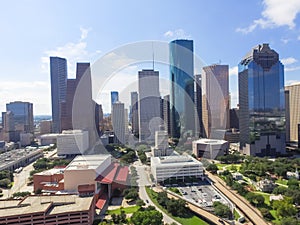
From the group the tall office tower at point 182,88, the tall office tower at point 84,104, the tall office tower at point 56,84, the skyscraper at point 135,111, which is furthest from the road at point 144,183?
the tall office tower at point 56,84

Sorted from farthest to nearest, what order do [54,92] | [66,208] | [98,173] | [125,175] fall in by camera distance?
[54,92], [125,175], [98,173], [66,208]

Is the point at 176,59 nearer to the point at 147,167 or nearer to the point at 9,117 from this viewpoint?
the point at 147,167

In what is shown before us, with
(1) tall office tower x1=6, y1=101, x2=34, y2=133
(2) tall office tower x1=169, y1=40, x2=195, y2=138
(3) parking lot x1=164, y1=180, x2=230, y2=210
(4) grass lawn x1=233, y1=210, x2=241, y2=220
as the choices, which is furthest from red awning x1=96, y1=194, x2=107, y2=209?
(1) tall office tower x1=6, y1=101, x2=34, y2=133

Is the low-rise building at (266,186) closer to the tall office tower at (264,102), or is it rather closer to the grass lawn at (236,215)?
the grass lawn at (236,215)

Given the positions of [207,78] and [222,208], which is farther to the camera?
[207,78]

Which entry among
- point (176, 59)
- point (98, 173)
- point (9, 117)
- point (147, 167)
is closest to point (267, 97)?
point (176, 59)
